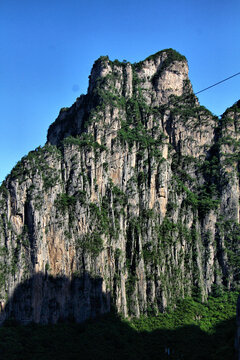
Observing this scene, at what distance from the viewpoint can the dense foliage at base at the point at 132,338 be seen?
50.3m

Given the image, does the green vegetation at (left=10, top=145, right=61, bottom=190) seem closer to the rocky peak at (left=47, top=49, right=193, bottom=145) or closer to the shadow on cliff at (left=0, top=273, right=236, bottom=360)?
the shadow on cliff at (left=0, top=273, right=236, bottom=360)

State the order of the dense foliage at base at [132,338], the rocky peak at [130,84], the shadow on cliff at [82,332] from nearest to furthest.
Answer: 1. the dense foliage at base at [132,338]
2. the shadow on cliff at [82,332]
3. the rocky peak at [130,84]

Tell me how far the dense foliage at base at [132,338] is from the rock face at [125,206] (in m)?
2.35

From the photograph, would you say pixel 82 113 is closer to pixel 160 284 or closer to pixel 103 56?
pixel 103 56

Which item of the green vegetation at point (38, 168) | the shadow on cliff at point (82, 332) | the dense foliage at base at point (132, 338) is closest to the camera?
the dense foliage at base at point (132, 338)

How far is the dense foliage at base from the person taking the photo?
50.3m

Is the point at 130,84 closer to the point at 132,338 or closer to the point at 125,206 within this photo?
the point at 125,206

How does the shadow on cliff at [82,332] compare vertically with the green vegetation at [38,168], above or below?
below

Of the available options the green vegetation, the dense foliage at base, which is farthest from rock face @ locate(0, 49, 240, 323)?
the dense foliage at base

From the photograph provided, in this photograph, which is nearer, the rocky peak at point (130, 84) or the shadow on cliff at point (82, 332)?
the shadow on cliff at point (82, 332)

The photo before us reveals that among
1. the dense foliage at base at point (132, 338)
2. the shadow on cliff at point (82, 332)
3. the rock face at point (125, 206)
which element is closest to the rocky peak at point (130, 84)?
the rock face at point (125, 206)

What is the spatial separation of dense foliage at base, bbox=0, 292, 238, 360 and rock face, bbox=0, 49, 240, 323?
7.72ft

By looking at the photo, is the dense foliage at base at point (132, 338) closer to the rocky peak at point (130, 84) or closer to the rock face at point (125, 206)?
the rock face at point (125, 206)

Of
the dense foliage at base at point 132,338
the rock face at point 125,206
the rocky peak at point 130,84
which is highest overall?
the rocky peak at point 130,84
